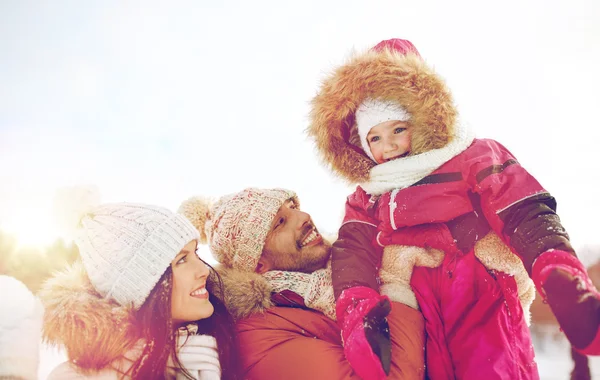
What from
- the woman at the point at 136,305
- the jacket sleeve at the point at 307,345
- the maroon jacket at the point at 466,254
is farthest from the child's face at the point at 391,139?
the woman at the point at 136,305

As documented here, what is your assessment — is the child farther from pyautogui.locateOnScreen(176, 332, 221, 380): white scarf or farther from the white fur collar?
pyautogui.locateOnScreen(176, 332, 221, 380): white scarf

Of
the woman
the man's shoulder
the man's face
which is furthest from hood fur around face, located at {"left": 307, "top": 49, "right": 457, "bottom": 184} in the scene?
the woman

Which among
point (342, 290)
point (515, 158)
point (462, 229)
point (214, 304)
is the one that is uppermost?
point (515, 158)

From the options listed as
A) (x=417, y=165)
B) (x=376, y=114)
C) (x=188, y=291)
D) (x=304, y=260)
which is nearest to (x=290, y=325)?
(x=304, y=260)

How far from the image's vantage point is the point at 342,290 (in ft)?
5.67

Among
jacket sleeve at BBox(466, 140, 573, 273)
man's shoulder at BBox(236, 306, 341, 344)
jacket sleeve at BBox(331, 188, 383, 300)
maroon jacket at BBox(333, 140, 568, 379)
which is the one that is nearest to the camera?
jacket sleeve at BBox(466, 140, 573, 273)

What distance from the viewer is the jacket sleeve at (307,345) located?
1600mm

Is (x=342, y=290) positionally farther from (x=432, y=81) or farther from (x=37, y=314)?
(x=37, y=314)

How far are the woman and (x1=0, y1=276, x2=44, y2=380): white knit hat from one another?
23cm

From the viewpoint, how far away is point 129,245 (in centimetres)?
164

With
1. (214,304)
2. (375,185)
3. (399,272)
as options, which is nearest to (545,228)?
(399,272)

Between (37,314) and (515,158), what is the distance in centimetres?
215

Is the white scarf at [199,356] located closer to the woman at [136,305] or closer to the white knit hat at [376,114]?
the woman at [136,305]

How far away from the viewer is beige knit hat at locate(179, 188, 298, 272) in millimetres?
2223
